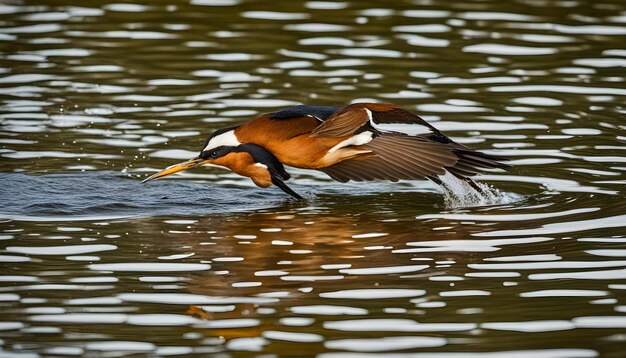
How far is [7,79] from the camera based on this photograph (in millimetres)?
14570

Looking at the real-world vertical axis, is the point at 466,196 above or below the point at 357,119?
below

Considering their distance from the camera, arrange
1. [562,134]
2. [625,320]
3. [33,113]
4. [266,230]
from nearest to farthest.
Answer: [625,320] < [266,230] < [562,134] < [33,113]

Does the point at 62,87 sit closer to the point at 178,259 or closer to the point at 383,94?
the point at 383,94

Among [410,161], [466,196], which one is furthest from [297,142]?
[466,196]

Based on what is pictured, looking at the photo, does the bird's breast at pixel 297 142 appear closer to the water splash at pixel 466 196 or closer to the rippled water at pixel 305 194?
the rippled water at pixel 305 194

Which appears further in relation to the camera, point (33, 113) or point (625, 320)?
point (33, 113)

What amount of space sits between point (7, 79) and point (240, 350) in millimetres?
8300

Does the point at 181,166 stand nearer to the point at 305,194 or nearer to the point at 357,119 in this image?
the point at 305,194

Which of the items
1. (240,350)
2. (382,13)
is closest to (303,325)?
(240,350)

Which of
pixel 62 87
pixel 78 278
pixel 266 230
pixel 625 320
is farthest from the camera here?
pixel 62 87

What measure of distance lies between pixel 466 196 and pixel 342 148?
42.6 inches

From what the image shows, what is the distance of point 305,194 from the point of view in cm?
1116

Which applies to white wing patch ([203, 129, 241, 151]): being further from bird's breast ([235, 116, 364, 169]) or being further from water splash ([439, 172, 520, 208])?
water splash ([439, 172, 520, 208])

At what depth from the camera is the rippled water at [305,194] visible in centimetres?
743
